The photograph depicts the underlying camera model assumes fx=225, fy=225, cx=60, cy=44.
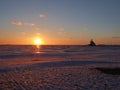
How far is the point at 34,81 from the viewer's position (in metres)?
17.1

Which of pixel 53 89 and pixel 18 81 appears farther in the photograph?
pixel 18 81

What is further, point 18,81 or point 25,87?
point 18,81

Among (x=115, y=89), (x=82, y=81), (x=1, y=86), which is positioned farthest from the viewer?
(x=82, y=81)

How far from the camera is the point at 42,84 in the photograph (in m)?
15.9

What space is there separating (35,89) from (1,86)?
8.17 ft

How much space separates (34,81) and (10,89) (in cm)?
298

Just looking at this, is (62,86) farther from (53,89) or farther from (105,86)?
(105,86)

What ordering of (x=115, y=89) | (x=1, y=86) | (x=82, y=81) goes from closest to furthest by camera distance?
(x=115, y=89)
(x=1, y=86)
(x=82, y=81)

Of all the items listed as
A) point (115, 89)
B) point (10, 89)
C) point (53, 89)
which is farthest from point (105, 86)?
point (10, 89)

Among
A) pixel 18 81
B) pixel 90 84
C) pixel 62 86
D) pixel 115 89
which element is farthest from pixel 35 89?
pixel 115 89

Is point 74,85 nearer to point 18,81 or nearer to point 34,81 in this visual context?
point 34,81

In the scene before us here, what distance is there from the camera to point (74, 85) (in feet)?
50.8

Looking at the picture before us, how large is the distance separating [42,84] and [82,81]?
122 inches

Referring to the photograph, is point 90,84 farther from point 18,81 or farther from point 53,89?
point 18,81
